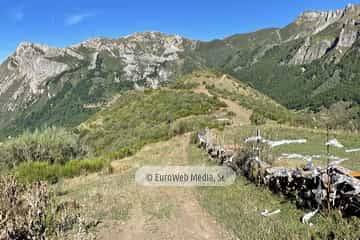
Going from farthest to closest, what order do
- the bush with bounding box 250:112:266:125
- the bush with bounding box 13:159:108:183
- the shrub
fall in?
the bush with bounding box 250:112:266:125
the bush with bounding box 13:159:108:183
the shrub

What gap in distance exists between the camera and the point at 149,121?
57594 mm

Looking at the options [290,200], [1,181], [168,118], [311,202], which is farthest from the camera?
[168,118]

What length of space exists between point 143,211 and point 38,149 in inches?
788

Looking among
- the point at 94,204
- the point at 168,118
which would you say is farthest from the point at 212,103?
the point at 94,204

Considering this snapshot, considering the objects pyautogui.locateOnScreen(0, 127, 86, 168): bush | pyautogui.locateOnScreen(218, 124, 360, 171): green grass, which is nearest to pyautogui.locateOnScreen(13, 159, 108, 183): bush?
pyautogui.locateOnScreen(0, 127, 86, 168): bush

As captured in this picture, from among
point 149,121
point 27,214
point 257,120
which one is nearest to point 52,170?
point 27,214

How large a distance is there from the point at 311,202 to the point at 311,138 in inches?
758

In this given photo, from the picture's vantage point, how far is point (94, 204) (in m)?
15.2

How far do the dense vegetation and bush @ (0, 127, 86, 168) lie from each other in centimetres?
738

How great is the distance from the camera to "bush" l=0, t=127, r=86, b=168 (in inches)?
1216

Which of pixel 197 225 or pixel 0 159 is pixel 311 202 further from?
pixel 0 159

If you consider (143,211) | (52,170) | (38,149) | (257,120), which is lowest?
(52,170)

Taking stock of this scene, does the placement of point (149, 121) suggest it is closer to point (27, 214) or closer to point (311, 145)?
point (311, 145)

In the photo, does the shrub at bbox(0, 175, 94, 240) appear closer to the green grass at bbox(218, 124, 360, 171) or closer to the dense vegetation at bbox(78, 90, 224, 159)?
the green grass at bbox(218, 124, 360, 171)
